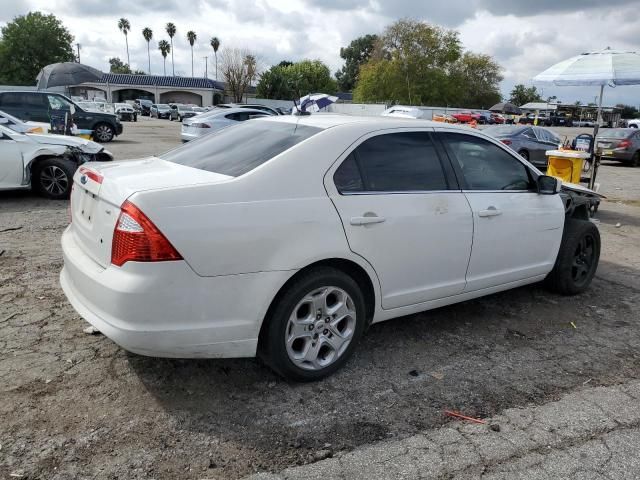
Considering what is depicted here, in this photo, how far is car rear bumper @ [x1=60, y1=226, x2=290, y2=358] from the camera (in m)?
2.81

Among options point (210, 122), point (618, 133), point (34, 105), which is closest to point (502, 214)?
point (210, 122)

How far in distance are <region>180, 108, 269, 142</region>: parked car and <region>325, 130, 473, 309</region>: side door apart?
14327 millimetres

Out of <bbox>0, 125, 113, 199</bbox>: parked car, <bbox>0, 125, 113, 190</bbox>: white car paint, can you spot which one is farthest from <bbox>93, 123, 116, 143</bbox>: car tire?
<bbox>0, 125, 113, 190</bbox>: white car paint

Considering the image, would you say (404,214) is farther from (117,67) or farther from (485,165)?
(117,67)

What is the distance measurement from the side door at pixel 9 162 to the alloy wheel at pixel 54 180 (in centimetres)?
35

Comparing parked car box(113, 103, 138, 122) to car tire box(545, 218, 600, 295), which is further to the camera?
parked car box(113, 103, 138, 122)

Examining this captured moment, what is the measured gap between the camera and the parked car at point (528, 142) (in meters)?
16.1

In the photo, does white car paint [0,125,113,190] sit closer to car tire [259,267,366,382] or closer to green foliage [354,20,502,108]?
car tire [259,267,366,382]

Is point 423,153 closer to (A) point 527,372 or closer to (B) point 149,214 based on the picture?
(A) point 527,372

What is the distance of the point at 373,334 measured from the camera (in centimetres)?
425

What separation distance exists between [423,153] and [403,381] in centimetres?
161

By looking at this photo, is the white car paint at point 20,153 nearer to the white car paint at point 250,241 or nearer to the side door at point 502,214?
the white car paint at point 250,241

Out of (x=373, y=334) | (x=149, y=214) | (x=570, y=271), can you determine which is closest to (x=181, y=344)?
(x=149, y=214)

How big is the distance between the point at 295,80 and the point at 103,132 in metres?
60.8
